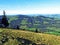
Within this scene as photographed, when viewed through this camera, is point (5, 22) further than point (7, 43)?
Yes

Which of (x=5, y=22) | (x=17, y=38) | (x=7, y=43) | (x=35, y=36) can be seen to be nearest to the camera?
(x=7, y=43)

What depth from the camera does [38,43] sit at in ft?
163

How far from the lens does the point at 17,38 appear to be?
2018 inches

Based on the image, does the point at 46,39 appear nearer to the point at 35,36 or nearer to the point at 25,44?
the point at 35,36

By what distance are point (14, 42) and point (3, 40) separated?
10.6 feet

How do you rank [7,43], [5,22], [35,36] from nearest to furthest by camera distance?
[7,43], [35,36], [5,22]

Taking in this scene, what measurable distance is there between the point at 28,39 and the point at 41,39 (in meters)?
4.37

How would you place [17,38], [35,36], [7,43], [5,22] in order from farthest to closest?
[5,22], [35,36], [17,38], [7,43]

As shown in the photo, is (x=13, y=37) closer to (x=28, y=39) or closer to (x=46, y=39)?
(x=28, y=39)

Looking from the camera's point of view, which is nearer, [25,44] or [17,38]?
[25,44]

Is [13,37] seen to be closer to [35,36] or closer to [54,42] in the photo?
[35,36]

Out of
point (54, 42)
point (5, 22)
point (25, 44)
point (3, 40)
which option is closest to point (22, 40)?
point (25, 44)

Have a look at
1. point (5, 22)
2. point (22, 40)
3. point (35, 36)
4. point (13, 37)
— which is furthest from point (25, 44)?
point (5, 22)

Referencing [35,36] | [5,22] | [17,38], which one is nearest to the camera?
[17,38]
